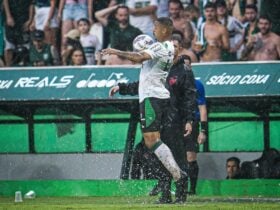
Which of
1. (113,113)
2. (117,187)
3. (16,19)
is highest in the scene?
(16,19)

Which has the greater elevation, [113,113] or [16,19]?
[16,19]

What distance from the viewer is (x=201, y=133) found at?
491 inches

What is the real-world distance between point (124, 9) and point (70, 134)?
6.89 ft

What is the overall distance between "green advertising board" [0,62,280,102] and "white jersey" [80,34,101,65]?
0.51 m

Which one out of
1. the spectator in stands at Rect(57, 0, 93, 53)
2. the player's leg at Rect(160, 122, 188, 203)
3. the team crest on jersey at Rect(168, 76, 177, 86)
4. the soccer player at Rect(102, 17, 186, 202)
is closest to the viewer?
the soccer player at Rect(102, 17, 186, 202)

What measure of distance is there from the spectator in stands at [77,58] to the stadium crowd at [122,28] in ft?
0.06

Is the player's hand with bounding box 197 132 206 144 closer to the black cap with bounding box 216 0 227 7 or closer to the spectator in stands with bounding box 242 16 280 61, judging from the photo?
the spectator in stands with bounding box 242 16 280 61

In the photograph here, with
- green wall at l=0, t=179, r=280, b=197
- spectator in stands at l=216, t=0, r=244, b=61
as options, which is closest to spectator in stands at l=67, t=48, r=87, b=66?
green wall at l=0, t=179, r=280, b=197

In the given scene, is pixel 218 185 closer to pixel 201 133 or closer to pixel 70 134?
pixel 201 133

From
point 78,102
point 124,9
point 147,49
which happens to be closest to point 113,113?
point 78,102

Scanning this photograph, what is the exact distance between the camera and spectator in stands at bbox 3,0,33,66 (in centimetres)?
1517

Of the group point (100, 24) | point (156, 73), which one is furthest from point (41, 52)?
point (156, 73)

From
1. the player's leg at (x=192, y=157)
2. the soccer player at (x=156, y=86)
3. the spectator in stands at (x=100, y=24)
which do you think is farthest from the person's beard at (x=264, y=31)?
the soccer player at (x=156, y=86)

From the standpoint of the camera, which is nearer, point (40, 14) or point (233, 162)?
point (233, 162)
